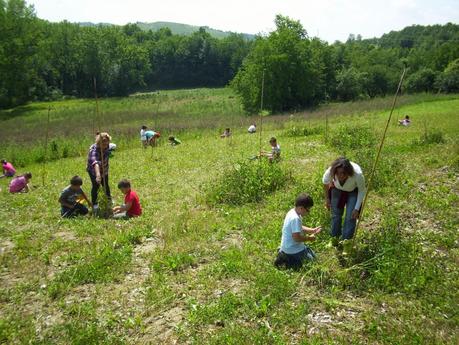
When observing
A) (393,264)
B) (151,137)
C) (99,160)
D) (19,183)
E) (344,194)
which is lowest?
(19,183)

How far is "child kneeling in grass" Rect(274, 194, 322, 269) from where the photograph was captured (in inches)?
236

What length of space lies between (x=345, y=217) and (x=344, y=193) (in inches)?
16.5

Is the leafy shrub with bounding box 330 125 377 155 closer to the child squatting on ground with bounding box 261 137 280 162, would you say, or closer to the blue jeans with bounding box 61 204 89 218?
the child squatting on ground with bounding box 261 137 280 162

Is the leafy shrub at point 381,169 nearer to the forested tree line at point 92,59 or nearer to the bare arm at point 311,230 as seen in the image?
the bare arm at point 311,230

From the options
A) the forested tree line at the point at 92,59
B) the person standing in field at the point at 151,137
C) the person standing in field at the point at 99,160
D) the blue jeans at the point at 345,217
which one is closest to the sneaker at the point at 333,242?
the blue jeans at the point at 345,217

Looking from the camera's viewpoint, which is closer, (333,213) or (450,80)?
(333,213)

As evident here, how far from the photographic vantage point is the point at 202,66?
108938 mm

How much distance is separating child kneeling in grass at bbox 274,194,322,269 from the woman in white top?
2.17ft

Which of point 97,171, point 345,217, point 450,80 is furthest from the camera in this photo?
point 450,80

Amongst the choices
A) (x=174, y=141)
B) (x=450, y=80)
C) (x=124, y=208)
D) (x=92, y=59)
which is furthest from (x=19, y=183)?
(x=92, y=59)

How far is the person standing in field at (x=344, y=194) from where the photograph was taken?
20.1 ft

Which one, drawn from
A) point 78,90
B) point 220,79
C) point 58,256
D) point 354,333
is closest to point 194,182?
point 58,256

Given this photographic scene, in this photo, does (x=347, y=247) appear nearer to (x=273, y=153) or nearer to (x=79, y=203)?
(x=79, y=203)

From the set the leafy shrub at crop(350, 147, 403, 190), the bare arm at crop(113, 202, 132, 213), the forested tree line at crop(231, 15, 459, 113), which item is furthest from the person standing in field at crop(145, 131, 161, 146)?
the forested tree line at crop(231, 15, 459, 113)
